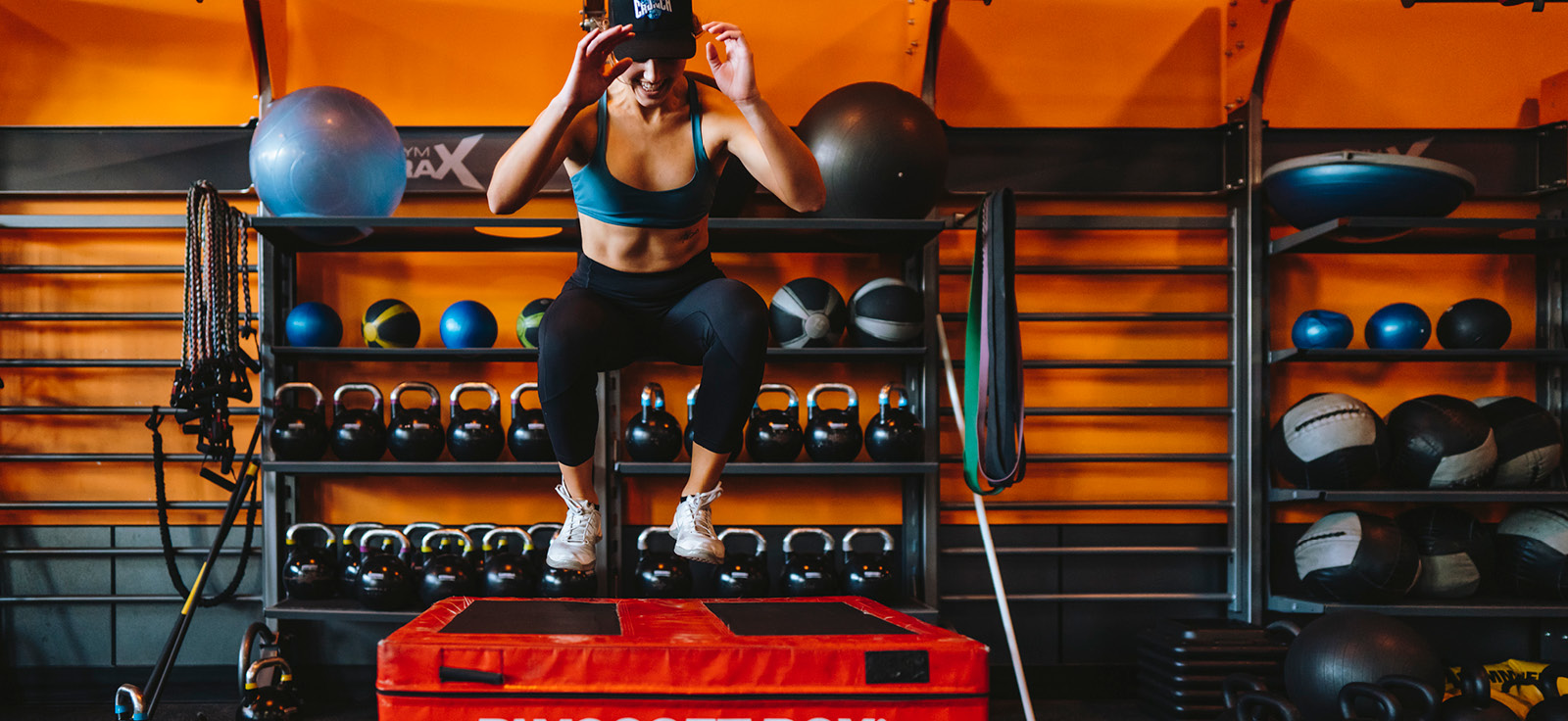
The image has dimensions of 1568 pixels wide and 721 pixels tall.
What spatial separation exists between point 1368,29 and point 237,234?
4819 mm

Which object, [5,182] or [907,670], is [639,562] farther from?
[5,182]

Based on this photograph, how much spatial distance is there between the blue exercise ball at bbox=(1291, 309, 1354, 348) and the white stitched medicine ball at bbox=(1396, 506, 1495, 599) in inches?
30.8

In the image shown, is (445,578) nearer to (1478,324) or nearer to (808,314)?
(808,314)

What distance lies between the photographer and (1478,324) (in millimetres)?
4152

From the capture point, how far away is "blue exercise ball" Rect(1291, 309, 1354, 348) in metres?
4.12

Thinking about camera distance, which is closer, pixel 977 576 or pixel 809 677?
pixel 809 677

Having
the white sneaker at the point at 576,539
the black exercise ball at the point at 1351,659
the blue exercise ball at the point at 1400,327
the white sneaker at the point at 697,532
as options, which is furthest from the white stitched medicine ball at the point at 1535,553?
the white sneaker at the point at 576,539

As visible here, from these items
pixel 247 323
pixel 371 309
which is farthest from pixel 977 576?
pixel 247 323

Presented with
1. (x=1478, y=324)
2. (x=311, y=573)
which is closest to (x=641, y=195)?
(x=311, y=573)

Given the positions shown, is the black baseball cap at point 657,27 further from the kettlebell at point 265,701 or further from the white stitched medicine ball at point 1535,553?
the white stitched medicine ball at point 1535,553

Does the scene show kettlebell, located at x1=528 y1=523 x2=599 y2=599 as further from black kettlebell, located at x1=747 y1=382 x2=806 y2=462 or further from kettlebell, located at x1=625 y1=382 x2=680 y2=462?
black kettlebell, located at x1=747 y1=382 x2=806 y2=462

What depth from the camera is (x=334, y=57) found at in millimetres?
4453

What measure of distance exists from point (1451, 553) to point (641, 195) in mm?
3556

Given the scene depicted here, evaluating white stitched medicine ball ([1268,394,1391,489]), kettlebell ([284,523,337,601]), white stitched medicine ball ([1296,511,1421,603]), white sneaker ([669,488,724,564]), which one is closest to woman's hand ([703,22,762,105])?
white sneaker ([669,488,724,564])
